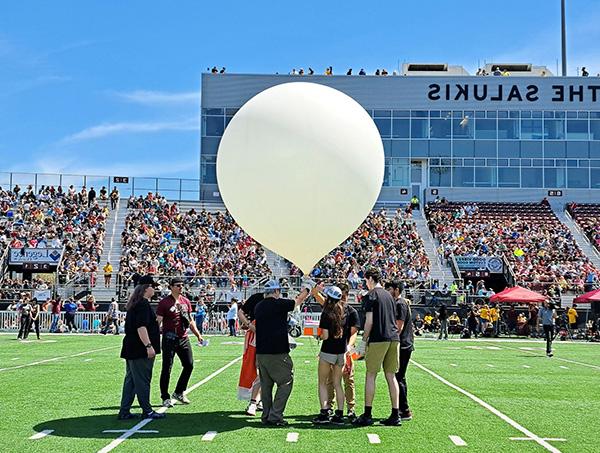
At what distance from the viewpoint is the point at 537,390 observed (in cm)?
1404

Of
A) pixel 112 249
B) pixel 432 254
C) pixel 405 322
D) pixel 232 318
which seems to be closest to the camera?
pixel 405 322

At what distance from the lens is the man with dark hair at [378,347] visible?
33.4 ft

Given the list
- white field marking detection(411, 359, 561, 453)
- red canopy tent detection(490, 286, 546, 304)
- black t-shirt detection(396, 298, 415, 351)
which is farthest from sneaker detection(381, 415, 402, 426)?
red canopy tent detection(490, 286, 546, 304)

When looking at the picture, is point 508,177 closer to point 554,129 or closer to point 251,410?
point 554,129

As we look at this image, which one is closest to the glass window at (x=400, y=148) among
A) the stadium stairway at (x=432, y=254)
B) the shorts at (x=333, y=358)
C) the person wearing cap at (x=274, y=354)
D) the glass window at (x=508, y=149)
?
the stadium stairway at (x=432, y=254)

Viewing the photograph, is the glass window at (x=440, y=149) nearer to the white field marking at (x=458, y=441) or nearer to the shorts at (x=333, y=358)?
the shorts at (x=333, y=358)

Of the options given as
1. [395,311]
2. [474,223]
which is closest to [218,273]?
[474,223]

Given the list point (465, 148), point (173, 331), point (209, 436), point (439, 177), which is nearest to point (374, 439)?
point (209, 436)

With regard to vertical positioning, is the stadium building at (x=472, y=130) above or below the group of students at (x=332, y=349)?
above

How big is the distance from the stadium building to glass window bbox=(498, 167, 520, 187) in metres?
0.06

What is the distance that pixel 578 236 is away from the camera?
48688mm

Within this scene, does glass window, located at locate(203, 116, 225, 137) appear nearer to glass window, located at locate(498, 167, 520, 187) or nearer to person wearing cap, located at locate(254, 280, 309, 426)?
glass window, located at locate(498, 167, 520, 187)

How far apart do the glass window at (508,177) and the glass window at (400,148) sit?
5.98 metres

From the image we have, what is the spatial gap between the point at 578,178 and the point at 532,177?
9.61ft
